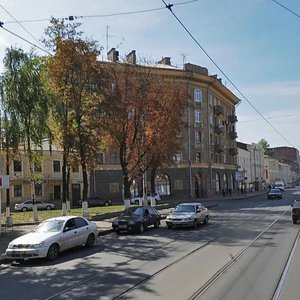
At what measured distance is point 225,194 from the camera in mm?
77625

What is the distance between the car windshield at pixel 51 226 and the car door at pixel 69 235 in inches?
8.9

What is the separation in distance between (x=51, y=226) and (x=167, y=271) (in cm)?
646

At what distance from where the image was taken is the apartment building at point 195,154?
6356 cm

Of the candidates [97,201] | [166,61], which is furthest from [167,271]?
[166,61]

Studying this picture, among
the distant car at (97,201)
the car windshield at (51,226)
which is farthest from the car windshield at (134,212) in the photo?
the distant car at (97,201)

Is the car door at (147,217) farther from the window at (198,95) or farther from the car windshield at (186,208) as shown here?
the window at (198,95)

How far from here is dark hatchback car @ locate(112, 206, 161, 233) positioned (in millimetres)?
24250

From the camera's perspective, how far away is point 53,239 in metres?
15.9

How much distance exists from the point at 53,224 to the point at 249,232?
9.83 metres

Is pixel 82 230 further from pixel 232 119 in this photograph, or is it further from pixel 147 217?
pixel 232 119

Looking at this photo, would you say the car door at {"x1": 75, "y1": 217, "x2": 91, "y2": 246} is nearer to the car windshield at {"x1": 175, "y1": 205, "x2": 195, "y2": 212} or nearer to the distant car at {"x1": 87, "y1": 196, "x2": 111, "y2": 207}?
the car windshield at {"x1": 175, "y1": 205, "x2": 195, "y2": 212}

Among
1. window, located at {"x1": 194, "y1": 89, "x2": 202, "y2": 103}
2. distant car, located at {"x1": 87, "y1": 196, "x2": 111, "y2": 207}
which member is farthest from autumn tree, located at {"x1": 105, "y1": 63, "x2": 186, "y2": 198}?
window, located at {"x1": 194, "y1": 89, "x2": 202, "y2": 103}

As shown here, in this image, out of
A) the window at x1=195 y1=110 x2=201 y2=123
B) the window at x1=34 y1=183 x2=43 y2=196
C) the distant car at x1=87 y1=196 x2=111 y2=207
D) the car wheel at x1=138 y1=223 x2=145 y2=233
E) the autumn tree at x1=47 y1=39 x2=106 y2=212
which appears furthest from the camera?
the window at x1=195 y1=110 x2=201 y2=123

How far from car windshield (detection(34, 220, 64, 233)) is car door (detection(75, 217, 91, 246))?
2.75ft
